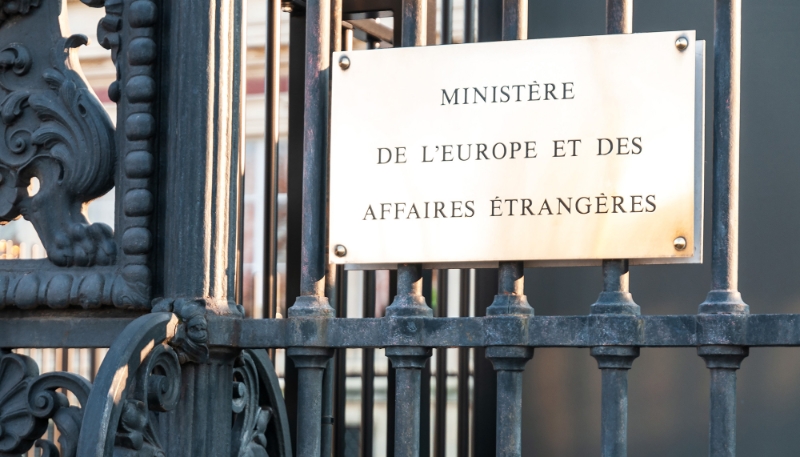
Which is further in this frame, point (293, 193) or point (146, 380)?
point (293, 193)

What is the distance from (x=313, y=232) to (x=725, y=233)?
35.3 inches

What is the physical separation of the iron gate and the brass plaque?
0.07 metres

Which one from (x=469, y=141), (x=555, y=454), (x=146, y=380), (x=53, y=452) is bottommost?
(x=555, y=454)

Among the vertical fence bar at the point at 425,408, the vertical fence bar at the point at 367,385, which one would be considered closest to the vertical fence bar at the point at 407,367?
the vertical fence bar at the point at 367,385

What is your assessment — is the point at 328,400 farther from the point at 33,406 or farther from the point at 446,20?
the point at 446,20

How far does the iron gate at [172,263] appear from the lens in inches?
96.5

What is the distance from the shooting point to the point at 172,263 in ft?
8.59

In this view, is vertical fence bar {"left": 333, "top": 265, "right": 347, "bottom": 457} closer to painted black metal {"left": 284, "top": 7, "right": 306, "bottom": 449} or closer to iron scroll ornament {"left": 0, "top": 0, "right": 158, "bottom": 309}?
painted black metal {"left": 284, "top": 7, "right": 306, "bottom": 449}

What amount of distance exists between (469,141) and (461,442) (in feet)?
6.57

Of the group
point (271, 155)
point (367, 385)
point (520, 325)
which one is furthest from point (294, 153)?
point (520, 325)

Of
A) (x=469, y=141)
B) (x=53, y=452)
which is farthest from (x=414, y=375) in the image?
(x=53, y=452)

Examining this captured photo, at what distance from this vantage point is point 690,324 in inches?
89.4

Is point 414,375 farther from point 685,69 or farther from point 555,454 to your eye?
point 555,454

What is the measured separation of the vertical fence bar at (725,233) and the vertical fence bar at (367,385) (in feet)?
5.24
